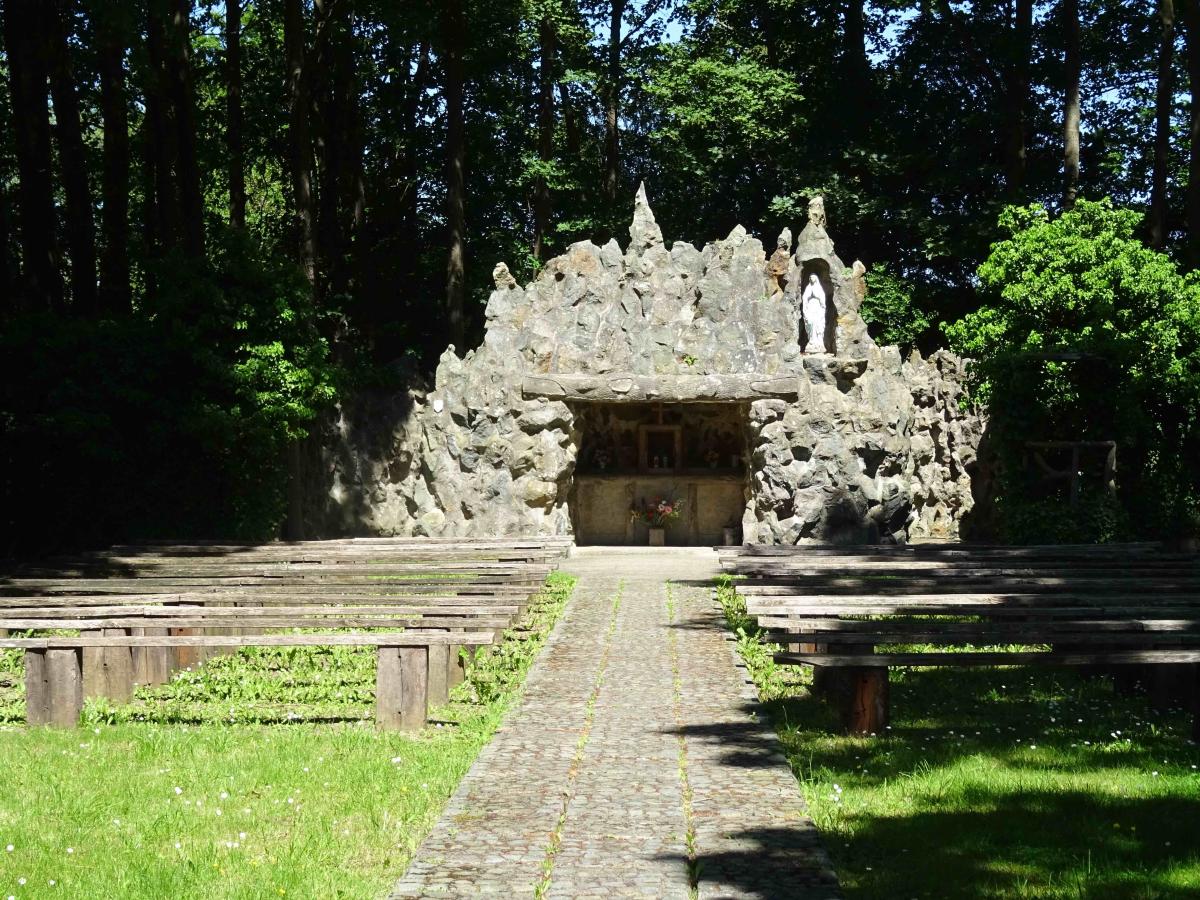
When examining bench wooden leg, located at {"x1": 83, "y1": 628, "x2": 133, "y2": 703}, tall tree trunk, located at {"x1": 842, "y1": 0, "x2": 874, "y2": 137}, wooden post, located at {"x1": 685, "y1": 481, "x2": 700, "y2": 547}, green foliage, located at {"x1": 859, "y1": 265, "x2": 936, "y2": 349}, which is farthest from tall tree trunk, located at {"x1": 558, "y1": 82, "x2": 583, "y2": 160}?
bench wooden leg, located at {"x1": 83, "y1": 628, "x2": 133, "y2": 703}

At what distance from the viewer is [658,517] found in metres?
27.0

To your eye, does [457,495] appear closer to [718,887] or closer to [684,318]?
[684,318]

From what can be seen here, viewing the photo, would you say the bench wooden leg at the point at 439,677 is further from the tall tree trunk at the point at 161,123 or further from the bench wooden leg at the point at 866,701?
the tall tree trunk at the point at 161,123

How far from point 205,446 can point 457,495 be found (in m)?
4.92

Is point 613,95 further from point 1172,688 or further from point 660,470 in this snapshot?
point 1172,688

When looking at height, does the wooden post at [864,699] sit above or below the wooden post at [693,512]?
below

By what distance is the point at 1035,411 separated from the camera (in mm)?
22359

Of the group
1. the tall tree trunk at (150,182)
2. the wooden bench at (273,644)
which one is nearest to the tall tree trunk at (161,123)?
the tall tree trunk at (150,182)

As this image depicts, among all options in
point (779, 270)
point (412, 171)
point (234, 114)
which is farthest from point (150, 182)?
point (779, 270)

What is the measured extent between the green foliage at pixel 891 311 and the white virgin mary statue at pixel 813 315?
6564 millimetres

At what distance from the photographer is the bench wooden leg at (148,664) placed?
35.3 feet

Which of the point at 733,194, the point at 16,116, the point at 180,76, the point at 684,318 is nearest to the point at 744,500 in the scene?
the point at 684,318

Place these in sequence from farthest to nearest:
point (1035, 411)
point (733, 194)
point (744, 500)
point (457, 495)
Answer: point (733, 194) < point (744, 500) < point (457, 495) < point (1035, 411)

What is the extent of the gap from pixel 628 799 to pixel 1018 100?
28.2 m
